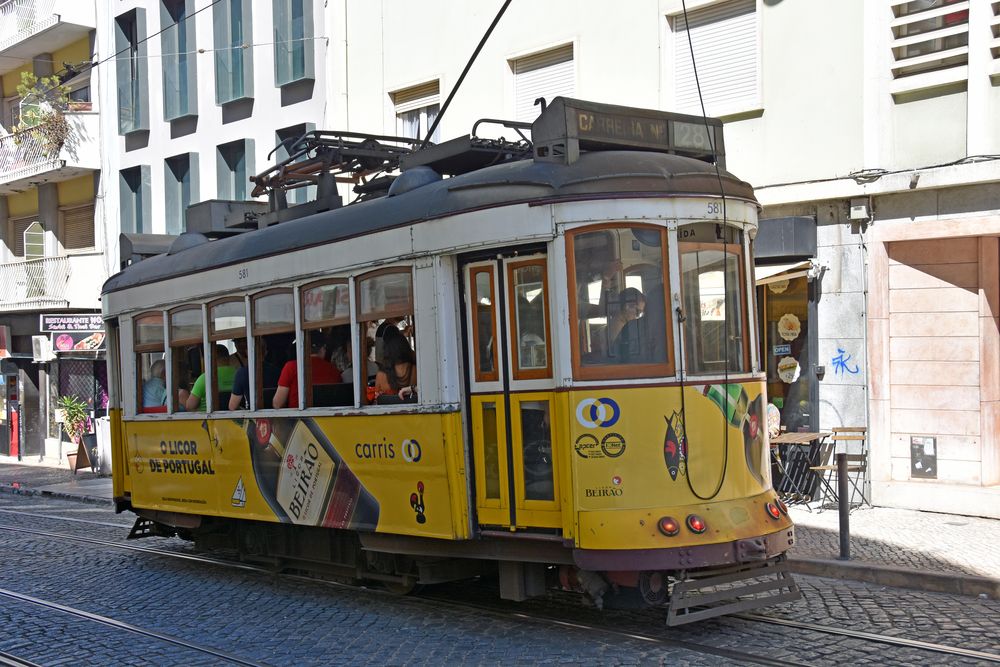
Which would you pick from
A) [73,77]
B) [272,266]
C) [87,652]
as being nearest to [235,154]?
[73,77]

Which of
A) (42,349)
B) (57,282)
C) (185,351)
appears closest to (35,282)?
(57,282)

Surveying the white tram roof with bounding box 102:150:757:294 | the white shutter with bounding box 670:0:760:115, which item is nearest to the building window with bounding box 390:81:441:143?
the white shutter with bounding box 670:0:760:115

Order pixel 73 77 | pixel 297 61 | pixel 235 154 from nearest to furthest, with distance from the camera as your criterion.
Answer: pixel 297 61
pixel 235 154
pixel 73 77

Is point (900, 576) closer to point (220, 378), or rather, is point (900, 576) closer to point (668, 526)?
point (668, 526)

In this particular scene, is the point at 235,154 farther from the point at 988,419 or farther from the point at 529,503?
the point at 529,503

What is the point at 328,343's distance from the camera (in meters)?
9.01

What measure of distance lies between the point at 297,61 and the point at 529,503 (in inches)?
651

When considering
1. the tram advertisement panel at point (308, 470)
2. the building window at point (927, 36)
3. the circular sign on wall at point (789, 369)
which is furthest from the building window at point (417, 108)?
the tram advertisement panel at point (308, 470)

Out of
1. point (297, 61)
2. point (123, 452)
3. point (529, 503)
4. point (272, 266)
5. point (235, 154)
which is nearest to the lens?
point (529, 503)

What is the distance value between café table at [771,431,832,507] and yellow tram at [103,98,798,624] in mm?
5628

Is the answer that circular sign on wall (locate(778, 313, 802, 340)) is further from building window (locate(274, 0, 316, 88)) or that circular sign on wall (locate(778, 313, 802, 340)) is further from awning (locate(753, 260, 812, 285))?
building window (locate(274, 0, 316, 88))

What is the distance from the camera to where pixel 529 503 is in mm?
7418

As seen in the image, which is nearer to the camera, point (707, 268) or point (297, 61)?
point (707, 268)

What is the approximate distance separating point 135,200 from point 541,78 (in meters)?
14.1
